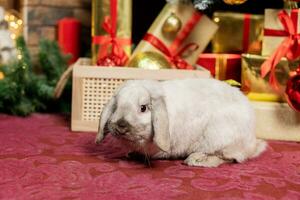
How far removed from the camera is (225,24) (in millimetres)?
1855

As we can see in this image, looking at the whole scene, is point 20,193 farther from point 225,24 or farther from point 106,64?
point 225,24

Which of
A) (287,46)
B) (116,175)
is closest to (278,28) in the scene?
(287,46)

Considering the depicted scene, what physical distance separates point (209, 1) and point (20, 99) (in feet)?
2.69

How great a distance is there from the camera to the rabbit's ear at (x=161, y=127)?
3.61ft

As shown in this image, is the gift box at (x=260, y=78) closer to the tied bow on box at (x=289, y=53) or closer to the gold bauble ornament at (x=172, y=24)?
the tied bow on box at (x=289, y=53)

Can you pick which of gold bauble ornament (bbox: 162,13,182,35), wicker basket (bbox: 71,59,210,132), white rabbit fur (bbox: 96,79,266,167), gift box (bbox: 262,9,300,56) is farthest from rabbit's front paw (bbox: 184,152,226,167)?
gold bauble ornament (bbox: 162,13,182,35)

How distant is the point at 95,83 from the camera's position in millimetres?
1565

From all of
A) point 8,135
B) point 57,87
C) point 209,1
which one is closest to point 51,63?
point 57,87

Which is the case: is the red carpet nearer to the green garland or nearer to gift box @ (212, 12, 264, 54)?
the green garland

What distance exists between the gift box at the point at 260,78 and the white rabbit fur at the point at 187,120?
340mm

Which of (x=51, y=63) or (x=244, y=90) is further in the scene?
(x=51, y=63)

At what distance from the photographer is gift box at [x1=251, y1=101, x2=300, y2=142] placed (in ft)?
5.09

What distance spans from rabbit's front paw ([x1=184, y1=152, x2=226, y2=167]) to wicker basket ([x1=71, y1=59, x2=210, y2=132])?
1.26ft

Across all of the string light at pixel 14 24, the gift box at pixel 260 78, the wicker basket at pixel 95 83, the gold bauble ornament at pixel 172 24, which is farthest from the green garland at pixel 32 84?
the gift box at pixel 260 78
